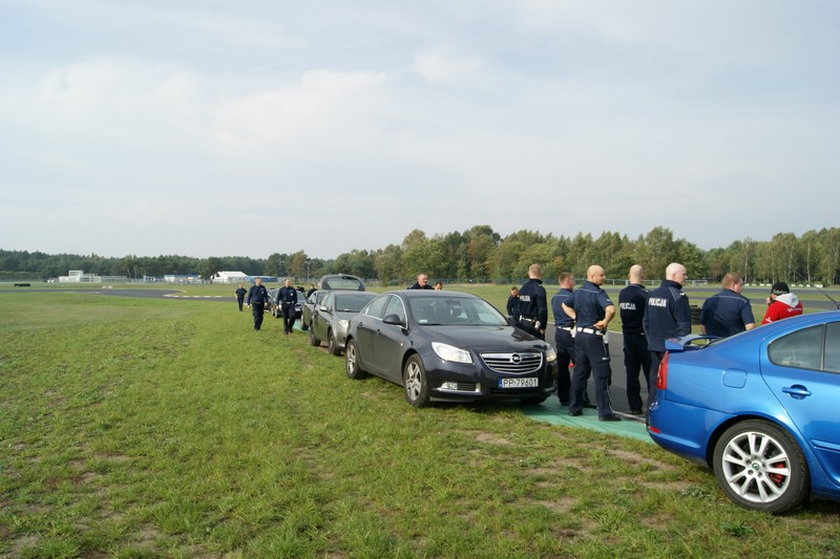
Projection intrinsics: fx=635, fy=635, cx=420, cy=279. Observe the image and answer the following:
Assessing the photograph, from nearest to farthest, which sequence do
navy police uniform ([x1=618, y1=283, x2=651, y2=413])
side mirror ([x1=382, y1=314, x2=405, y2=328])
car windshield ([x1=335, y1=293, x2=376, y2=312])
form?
navy police uniform ([x1=618, y1=283, x2=651, y2=413]), side mirror ([x1=382, y1=314, x2=405, y2=328]), car windshield ([x1=335, y1=293, x2=376, y2=312])

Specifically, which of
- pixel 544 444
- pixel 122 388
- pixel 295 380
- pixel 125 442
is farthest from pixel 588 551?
pixel 122 388

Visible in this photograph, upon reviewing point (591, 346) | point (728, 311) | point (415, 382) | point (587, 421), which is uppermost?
point (728, 311)

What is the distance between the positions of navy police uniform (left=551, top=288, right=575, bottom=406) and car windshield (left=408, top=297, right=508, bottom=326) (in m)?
0.86

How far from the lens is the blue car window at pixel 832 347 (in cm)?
426

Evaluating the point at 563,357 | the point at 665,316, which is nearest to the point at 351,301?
the point at 563,357

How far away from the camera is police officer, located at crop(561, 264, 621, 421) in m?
7.48

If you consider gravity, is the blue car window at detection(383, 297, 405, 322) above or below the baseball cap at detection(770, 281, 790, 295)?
below

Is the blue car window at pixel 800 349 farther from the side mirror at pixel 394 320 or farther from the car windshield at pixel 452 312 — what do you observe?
the side mirror at pixel 394 320

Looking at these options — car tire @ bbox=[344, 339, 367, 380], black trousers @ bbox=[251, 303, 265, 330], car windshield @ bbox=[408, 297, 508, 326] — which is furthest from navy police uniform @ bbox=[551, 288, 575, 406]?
black trousers @ bbox=[251, 303, 265, 330]

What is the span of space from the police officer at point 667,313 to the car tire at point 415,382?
2.69 m

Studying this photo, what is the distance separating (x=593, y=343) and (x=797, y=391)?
10.8 feet

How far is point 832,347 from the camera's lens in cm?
432

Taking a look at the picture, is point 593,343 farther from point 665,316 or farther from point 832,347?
point 832,347

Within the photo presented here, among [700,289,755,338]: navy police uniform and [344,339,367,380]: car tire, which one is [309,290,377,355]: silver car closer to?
[344,339,367,380]: car tire
